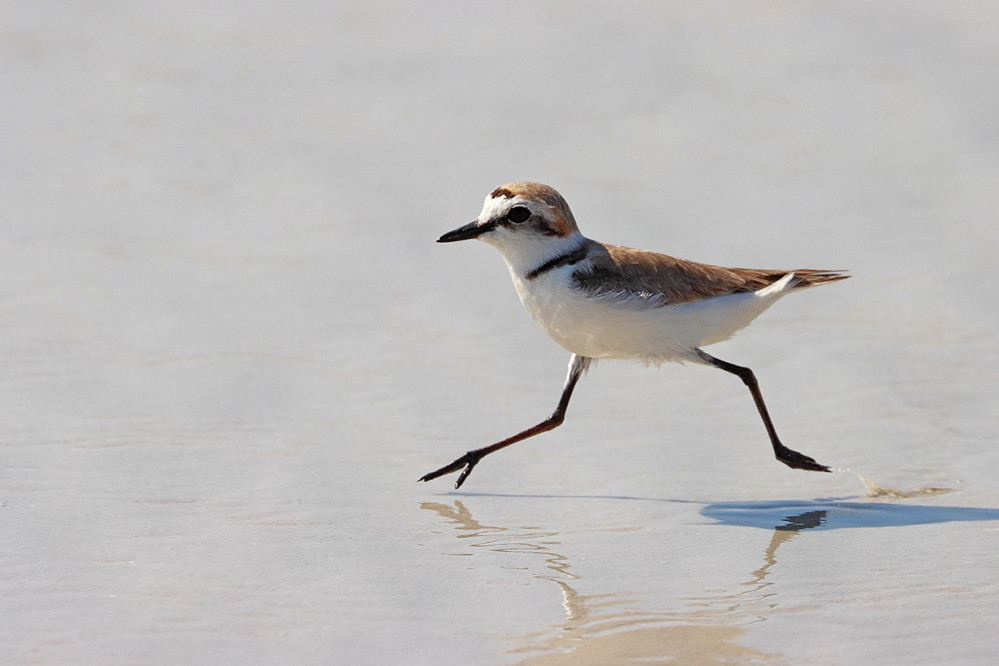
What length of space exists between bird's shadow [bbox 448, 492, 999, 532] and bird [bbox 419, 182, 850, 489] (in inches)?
12.1

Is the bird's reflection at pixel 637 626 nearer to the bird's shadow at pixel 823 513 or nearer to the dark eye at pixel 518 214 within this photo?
the bird's shadow at pixel 823 513

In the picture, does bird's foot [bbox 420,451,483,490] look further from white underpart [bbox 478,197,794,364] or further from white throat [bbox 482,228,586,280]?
white throat [bbox 482,228,586,280]


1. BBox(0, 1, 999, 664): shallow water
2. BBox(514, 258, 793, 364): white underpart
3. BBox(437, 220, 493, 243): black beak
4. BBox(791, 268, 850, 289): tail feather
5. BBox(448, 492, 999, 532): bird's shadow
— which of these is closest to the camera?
BBox(0, 1, 999, 664): shallow water

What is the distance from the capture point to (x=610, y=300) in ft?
17.7

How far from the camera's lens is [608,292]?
17.7ft

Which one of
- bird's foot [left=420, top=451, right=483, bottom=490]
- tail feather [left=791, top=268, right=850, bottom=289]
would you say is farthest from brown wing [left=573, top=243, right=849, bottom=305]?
bird's foot [left=420, top=451, right=483, bottom=490]

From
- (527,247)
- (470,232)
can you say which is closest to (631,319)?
(527,247)

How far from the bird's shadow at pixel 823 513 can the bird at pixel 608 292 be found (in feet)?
1.01

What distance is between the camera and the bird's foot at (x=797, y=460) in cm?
530

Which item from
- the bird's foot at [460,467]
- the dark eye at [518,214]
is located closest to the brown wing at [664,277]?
the dark eye at [518,214]

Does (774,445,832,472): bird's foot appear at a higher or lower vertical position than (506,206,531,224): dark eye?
lower

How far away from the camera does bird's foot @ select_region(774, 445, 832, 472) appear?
530 centimetres

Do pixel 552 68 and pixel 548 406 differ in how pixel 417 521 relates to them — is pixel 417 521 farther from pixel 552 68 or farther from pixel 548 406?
pixel 552 68

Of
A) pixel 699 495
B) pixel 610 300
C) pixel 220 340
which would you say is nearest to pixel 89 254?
pixel 220 340
